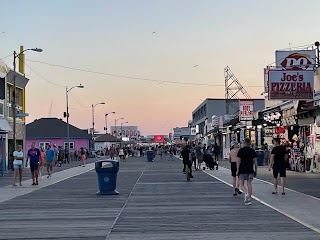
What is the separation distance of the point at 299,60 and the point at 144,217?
17.3 m

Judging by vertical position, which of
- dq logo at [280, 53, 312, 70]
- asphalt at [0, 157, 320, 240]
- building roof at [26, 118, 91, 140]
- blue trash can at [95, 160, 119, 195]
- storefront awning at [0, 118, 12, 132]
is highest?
dq logo at [280, 53, 312, 70]

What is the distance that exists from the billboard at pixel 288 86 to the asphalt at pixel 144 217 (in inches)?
338

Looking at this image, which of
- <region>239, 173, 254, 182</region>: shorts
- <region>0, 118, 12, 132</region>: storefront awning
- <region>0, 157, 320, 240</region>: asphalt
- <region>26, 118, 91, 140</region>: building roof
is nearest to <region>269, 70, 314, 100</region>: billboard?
<region>0, 157, 320, 240</region>: asphalt

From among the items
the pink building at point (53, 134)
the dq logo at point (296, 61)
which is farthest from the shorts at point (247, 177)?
the pink building at point (53, 134)

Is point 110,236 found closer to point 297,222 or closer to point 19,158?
point 297,222

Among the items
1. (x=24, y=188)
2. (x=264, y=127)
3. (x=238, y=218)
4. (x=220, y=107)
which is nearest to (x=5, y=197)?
(x=24, y=188)

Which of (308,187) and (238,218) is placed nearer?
(238,218)

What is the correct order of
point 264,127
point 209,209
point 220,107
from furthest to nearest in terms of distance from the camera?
point 220,107 → point 264,127 → point 209,209

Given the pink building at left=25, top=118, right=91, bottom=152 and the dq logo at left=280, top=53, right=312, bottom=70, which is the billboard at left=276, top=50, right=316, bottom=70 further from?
the pink building at left=25, top=118, right=91, bottom=152

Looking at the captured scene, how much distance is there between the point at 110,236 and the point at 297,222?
4.04 metres

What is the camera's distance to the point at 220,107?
106 metres

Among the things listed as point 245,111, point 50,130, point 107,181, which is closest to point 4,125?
point 107,181

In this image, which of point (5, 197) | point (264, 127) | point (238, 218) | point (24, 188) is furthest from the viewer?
point (264, 127)

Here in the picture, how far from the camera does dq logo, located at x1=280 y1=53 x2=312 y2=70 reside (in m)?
28.7
